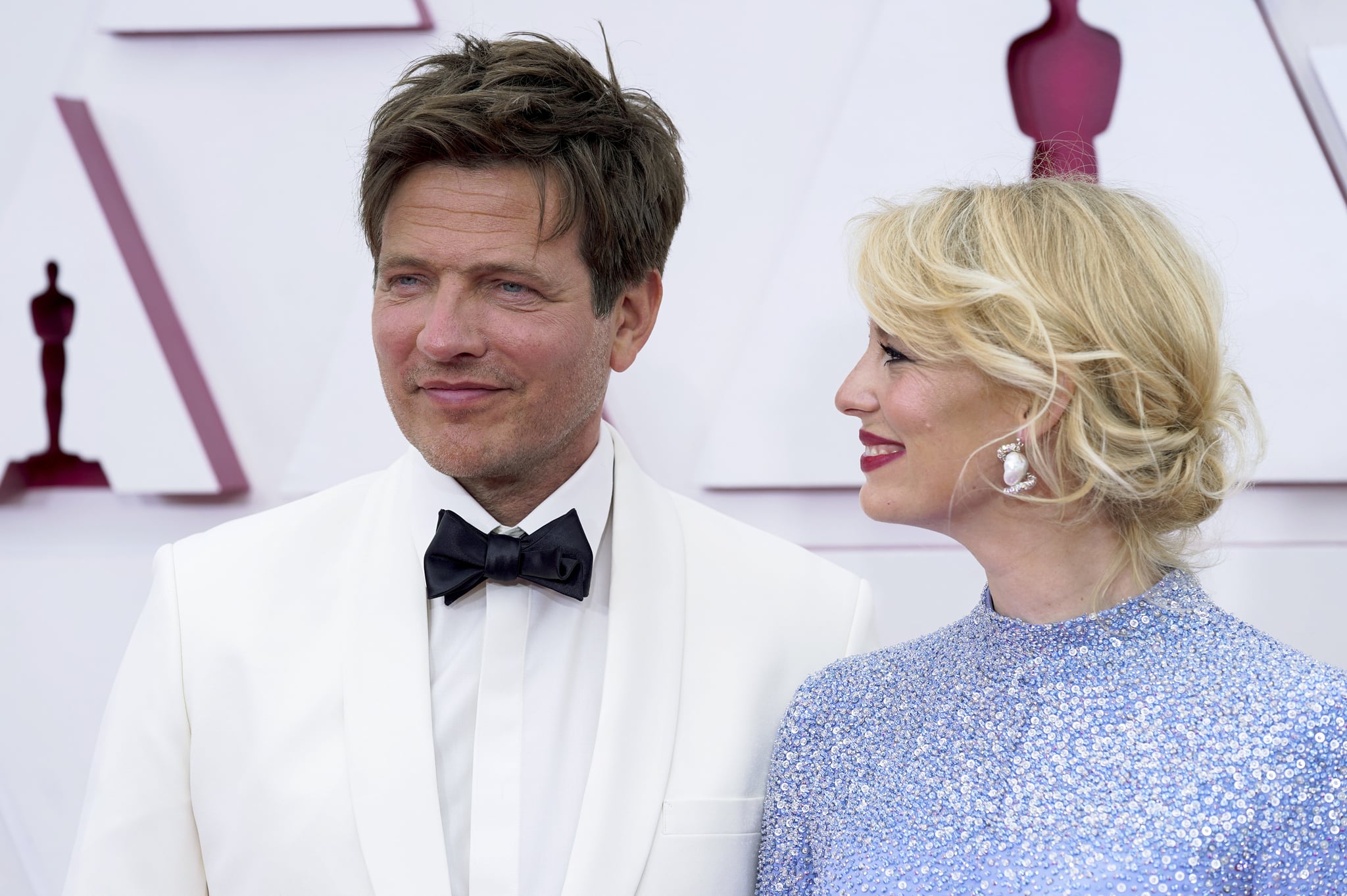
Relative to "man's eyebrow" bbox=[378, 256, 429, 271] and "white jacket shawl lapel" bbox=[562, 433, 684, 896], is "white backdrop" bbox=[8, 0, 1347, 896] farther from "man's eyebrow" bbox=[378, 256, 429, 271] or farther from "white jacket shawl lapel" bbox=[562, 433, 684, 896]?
"man's eyebrow" bbox=[378, 256, 429, 271]

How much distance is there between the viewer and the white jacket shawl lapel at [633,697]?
1.39 metres

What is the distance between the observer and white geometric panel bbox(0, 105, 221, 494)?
2229 millimetres

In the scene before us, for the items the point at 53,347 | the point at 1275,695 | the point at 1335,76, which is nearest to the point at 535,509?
the point at 1275,695

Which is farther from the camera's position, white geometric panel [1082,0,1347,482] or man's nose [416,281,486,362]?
white geometric panel [1082,0,1347,482]

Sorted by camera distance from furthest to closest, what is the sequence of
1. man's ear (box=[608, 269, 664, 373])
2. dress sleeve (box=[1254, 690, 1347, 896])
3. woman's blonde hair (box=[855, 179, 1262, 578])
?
man's ear (box=[608, 269, 664, 373]), woman's blonde hair (box=[855, 179, 1262, 578]), dress sleeve (box=[1254, 690, 1347, 896])

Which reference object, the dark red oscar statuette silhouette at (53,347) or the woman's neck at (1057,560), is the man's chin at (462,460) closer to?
the woman's neck at (1057,560)

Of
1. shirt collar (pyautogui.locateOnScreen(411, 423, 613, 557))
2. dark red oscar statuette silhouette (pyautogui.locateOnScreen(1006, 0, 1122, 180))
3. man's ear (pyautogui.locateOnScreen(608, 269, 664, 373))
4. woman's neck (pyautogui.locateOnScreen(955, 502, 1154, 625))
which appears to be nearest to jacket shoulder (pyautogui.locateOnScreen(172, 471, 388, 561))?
shirt collar (pyautogui.locateOnScreen(411, 423, 613, 557))

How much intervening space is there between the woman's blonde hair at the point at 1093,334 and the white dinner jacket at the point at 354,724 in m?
0.47

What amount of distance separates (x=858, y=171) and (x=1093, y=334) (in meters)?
0.94

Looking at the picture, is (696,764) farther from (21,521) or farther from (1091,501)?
(21,521)

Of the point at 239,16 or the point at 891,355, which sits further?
the point at 239,16

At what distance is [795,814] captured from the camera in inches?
58.7

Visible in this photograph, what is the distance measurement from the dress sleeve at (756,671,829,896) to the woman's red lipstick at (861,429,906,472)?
0.32m

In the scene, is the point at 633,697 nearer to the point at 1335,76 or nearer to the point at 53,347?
the point at 53,347
